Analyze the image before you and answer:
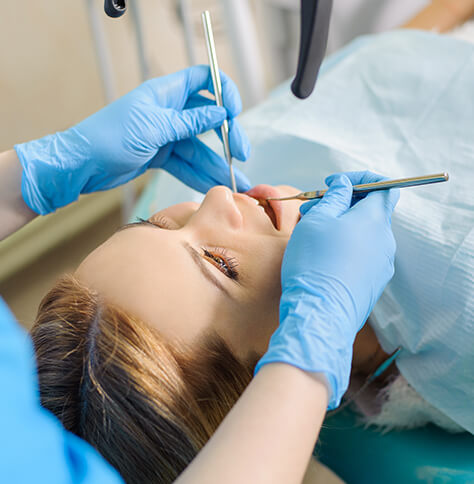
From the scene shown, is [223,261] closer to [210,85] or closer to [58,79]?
[210,85]

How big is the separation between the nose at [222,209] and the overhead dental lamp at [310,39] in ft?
0.76

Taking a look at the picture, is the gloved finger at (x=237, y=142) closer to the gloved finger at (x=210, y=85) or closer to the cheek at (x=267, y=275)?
the gloved finger at (x=210, y=85)

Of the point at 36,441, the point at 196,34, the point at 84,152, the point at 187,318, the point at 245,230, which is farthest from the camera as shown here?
the point at 196,34

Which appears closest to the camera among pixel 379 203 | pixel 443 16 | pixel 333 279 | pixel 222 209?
pixel 333 279

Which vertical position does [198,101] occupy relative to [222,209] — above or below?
above

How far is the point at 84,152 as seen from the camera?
3.30ft

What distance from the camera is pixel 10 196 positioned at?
102 cm

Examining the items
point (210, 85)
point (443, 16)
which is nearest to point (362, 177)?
point (210, 85)

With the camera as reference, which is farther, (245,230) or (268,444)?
(245,230)

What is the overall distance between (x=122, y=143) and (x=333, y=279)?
1.97 feet

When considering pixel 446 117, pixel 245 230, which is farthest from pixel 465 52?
pixel 245 230

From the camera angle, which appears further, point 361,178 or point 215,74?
point 215,74

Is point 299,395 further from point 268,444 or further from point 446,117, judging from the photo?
point 446,117

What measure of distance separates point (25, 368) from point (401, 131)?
97 cm
